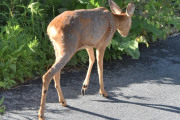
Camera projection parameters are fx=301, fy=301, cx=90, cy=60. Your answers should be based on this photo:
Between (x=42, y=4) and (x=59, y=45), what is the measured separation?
295 cm

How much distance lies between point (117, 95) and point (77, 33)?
1.66 meters

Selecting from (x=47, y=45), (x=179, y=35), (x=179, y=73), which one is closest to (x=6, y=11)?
(x=47, y=45)

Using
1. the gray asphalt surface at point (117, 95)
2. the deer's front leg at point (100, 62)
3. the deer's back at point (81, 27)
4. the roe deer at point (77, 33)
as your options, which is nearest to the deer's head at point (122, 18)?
the roe deer at point (77, 33)

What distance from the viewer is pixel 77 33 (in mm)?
4742

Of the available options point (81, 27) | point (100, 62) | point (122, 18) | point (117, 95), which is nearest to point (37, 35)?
point (100, 62)

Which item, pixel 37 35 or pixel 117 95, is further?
pixel 37 35

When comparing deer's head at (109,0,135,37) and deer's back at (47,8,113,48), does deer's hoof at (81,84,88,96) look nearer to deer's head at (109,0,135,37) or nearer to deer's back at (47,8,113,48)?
deer's back at (47,8,113,48)

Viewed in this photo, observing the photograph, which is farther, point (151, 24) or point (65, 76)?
point (151, 24)

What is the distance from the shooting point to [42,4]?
285 inches

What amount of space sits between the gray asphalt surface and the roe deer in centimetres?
29

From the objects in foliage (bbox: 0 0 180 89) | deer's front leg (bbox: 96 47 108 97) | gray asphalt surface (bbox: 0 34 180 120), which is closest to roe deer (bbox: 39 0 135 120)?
deer's front leg (bbox: 96 47 108 97)

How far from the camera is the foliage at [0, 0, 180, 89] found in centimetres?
599

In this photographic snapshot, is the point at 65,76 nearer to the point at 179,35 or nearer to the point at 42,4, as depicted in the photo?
the point at 42,4

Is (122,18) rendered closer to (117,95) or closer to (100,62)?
(100,62)
